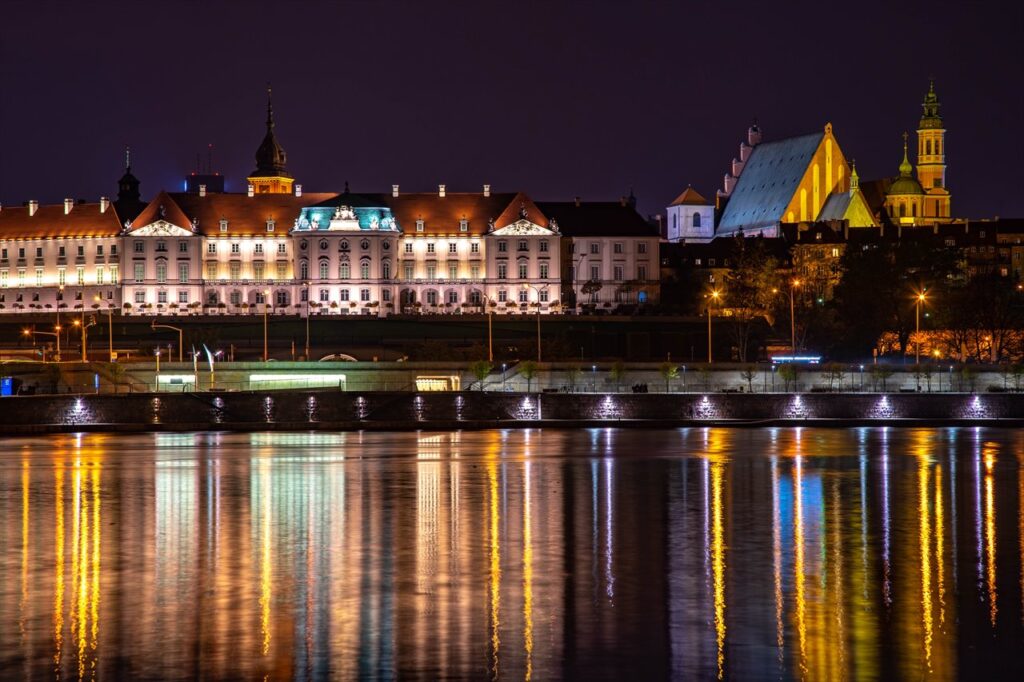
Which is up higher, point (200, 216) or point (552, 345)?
point (200, 216)

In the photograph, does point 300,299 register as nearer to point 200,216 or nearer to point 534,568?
point 200,216

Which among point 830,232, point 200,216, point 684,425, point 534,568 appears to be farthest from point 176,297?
point 534,568

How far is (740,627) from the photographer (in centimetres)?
2288

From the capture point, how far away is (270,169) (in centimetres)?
18488

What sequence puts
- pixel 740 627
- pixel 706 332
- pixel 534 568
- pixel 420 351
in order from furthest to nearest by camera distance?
pixel 706 332 → pixel 420 351 → pixel 534 568 → pixel 740 627

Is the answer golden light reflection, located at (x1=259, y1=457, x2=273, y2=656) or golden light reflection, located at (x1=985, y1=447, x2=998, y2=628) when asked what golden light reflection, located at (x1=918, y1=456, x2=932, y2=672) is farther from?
golden light reflection, located at (x1=259, y1=457, x2=273, y2=656)

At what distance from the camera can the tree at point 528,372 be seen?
282 feet

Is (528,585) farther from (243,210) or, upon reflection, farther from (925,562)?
(243,210)

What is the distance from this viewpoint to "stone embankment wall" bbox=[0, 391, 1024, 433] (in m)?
70.9

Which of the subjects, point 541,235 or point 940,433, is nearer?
point 940,433

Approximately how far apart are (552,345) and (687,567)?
8463 centimetres

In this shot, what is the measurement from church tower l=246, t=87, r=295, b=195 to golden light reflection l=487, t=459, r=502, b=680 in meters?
144

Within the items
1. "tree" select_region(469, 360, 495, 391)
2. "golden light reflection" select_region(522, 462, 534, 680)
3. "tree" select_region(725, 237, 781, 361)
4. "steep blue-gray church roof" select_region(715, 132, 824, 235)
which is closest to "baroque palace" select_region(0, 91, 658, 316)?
"tree" select_region(725, 237, 781, 361)

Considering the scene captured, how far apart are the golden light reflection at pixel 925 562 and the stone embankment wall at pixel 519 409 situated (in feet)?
86.9
